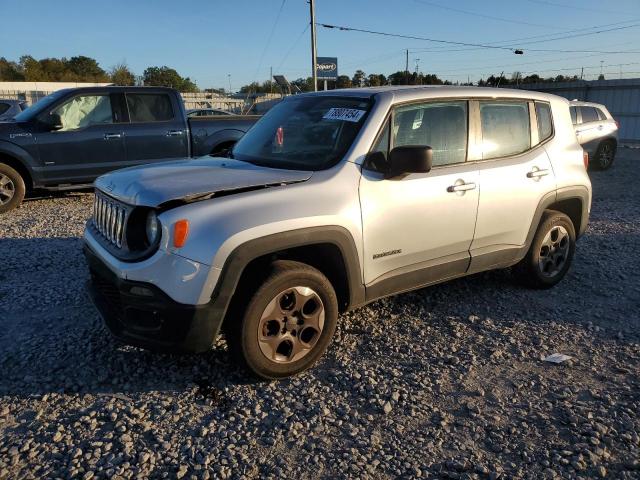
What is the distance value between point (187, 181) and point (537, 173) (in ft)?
9.59

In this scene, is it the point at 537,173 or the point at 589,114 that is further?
the point at 589,114

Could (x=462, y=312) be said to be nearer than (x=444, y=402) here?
No

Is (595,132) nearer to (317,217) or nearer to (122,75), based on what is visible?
(317,217)

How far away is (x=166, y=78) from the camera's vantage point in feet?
236

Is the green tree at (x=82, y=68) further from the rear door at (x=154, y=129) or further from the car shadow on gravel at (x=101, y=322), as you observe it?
the car shadow on gravel at (x=101, y=322)

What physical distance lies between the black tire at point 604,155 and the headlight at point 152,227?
13522mm

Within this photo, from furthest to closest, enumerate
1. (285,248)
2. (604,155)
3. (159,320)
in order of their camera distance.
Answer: (604,155) < (285,248) < (159,320)

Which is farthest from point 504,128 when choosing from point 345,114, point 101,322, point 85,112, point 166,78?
point 166,78

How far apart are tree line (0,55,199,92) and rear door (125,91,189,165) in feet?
197

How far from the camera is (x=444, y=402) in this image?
3055mm

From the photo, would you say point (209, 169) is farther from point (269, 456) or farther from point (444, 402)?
point (444, 402)

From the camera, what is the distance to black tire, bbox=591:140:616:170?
13578mm

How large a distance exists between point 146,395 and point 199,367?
41 cm

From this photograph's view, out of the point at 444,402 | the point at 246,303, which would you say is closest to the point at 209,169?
the point at 246,303
